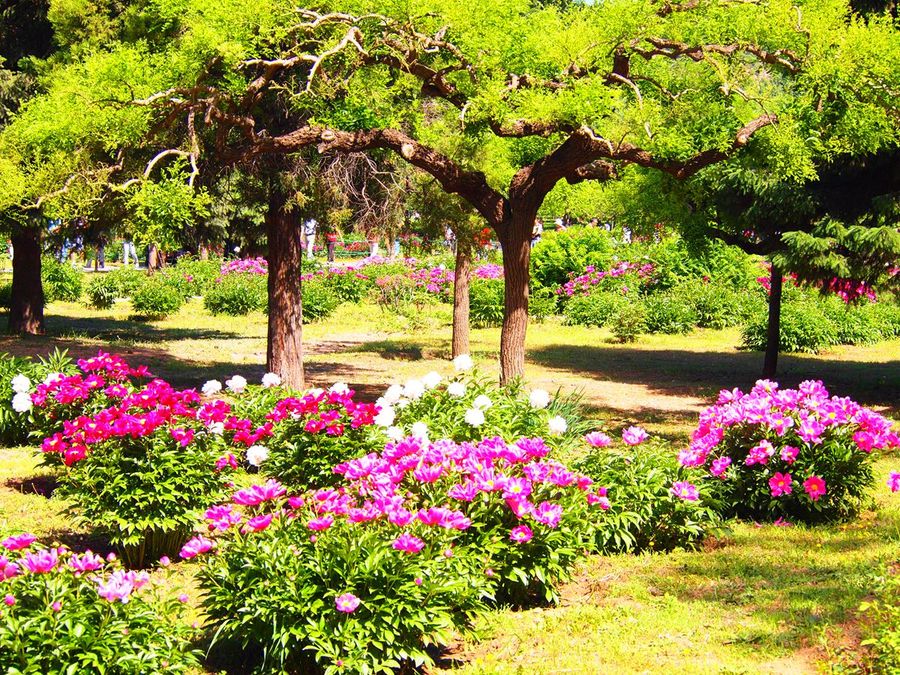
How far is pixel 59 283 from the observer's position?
93.0 feet

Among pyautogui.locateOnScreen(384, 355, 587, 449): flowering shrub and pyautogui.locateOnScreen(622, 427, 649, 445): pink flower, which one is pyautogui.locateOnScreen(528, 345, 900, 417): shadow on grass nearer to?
pyautogui.locateOnScreen(384, 355, 587, 449): flowering shrub

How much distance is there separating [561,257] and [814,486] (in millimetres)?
19332

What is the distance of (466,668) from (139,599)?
162 centimetres

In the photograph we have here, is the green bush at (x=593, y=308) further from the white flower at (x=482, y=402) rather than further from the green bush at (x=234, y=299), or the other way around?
the white flower at (x=482, y=402)

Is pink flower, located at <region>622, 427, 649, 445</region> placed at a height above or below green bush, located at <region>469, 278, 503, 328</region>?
below

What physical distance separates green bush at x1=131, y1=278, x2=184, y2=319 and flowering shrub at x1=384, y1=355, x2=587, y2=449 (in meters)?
18.3

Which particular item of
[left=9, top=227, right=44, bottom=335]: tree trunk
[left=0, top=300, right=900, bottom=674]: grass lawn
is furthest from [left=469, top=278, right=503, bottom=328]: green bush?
[left=9, top=227, right=44, bottom=335]: tree trunk

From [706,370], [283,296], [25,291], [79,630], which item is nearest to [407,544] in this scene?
[79,630]

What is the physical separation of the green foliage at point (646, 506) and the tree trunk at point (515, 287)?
3901 mm

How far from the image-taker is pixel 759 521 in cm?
732

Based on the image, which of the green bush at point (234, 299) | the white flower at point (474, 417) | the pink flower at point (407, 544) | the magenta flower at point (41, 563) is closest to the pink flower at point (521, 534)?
the pink flower at point (407, 544)

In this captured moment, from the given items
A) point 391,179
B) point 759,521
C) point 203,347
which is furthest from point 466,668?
point 203,347

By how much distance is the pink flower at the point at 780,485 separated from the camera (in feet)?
22.9

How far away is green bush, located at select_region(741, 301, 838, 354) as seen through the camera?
20078 millimetres
